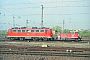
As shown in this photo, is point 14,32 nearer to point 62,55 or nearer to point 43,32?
point 43,32

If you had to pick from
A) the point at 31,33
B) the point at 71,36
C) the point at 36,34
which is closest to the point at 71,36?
the point at 71,36

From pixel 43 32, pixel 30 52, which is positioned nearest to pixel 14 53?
pixel 30 52

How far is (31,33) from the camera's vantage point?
28125 mm

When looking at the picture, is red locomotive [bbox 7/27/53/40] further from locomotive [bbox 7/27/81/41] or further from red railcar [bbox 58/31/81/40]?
red railcar [bbox 58/31/81/40]

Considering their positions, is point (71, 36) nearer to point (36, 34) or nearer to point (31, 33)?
point (36, 34)

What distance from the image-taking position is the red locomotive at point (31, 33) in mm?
27719

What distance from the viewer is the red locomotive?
27719 mm

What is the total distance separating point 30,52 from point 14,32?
708 inches

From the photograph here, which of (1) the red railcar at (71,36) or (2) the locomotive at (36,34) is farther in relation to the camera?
(2) the locomotive at (36,34)

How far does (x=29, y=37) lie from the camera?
28219 millimetres

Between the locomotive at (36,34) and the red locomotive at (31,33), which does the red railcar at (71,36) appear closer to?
the locomotive at (36,34)

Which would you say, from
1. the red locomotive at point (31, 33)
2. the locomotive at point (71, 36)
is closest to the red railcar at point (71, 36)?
the locomotive at point (71, 36)

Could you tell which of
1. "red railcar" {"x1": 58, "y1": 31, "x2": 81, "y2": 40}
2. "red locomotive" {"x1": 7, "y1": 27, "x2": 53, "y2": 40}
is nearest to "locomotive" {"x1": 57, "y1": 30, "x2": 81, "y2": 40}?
"red railcar" {"x1": 58, "y1": 31, "x2": 81, "y2": 40}

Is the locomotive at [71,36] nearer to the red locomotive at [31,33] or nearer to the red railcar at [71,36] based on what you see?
the red railcar at [71,36]
